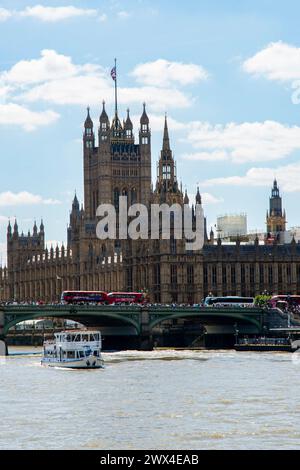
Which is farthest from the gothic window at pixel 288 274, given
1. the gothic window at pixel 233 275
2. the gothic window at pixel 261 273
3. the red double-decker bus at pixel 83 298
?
the red double-decker bus at pixel 83 298

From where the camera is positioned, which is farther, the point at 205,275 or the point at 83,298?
the point at 205,275

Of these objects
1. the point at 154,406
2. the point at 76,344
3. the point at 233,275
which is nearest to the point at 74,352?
the point at 76,344

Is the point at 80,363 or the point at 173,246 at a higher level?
the point at 173,246

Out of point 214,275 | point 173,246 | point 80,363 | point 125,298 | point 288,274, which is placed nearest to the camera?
point 80,363

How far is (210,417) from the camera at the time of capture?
73562mm

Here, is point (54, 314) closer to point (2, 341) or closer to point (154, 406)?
point (2, 341)

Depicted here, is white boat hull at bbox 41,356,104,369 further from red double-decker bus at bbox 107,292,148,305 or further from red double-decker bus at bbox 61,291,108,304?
red double-decker bus at bbox 107,292,148,305

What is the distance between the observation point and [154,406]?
261 feet

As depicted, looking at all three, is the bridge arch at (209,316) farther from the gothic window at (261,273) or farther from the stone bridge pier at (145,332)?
the gothic window at (261,273)

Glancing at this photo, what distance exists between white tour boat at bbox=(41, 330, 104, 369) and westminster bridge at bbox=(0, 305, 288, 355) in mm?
19206

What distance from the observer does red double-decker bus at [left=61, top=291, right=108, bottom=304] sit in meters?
158

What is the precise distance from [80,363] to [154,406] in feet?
118

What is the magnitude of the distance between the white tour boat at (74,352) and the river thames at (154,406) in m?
1.95
